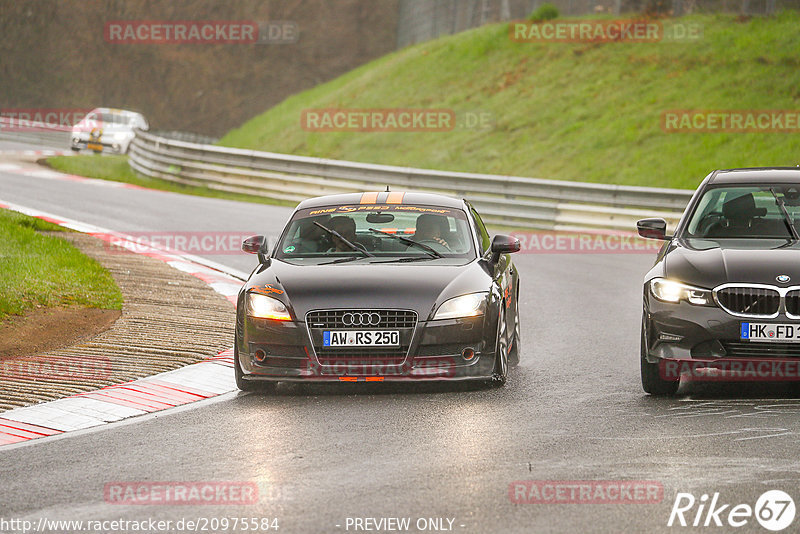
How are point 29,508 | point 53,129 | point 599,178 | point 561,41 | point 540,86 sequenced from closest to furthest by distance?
point 29,508 → point 599,178 → point 540,86 → point 561,41 → point 53,129

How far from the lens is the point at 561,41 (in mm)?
39594

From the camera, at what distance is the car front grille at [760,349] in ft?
27.2

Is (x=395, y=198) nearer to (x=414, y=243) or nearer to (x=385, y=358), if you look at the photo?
(x=414, y=243)

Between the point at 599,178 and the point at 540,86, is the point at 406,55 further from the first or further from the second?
the point at 599,178

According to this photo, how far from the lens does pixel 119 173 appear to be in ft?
107

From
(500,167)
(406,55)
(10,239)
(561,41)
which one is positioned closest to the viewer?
(10,239)

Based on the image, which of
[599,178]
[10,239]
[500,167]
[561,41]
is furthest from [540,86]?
[10,239]

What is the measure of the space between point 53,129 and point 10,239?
2771cm

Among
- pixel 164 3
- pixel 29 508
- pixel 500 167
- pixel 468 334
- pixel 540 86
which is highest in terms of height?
pixel 164 3

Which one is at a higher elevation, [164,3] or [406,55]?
[164,3]

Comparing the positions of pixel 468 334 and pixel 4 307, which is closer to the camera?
pixel 468 334

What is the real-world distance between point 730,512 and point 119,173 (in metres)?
28.2

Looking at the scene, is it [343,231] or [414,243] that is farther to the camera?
[343,231]
